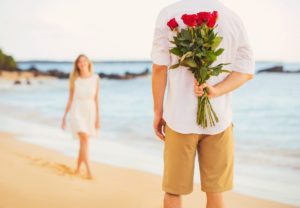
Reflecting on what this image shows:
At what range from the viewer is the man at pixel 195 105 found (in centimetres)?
192

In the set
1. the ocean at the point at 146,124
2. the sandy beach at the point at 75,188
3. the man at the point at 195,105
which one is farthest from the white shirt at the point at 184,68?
the ocean at the point at 146,124

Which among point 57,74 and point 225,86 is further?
point 57,74

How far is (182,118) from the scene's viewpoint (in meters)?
1.97

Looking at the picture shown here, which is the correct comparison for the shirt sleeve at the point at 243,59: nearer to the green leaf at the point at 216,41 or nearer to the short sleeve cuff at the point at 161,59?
the green leaf at the point at 216,41

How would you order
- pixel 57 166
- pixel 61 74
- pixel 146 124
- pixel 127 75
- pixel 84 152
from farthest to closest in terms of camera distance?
pixel 61 74 → pixel 127 75 → pixel 146 124 → pixel 57 166 → pixel 84 152

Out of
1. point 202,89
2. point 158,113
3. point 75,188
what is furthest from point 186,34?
point 75,188

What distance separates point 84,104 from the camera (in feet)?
13.2

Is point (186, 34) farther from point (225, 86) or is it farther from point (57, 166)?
point (57, 166)

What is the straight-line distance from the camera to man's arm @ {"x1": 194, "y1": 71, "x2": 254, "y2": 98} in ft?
6.25

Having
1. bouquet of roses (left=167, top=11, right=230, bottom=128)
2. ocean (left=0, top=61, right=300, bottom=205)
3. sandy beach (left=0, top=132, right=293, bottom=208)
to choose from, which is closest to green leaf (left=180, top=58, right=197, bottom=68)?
bouquet of roses (left=167, top=11, right=230, bottom=128)

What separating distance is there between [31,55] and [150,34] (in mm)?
Answer: 1718

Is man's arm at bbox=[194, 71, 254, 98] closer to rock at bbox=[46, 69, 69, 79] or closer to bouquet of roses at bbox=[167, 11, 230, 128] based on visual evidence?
bouquet of roses at bbox=[167, 11, 230, 128]

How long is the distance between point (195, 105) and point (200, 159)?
0.22 metres

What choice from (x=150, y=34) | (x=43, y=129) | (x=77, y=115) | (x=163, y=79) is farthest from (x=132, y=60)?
(x=163, y=79)
